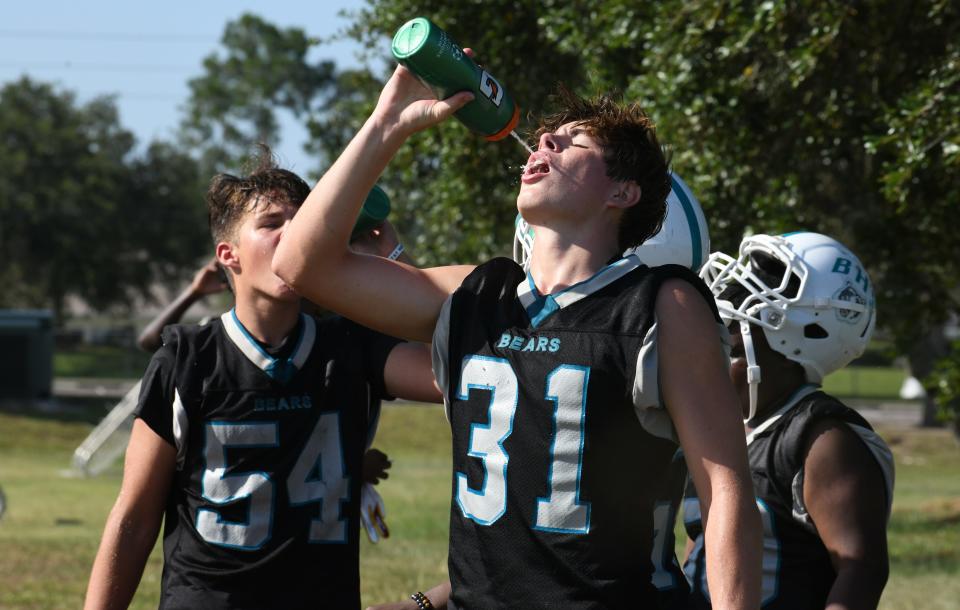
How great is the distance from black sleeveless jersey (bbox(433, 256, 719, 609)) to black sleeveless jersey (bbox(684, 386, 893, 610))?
2.17ft

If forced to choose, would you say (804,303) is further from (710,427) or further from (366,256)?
(366,256)

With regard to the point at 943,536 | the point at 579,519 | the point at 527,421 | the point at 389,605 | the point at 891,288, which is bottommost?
the point at 943,536

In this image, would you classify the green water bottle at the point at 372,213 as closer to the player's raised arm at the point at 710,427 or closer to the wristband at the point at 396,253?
the wristband at the point at 396,253

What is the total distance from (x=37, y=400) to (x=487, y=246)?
25.3 m

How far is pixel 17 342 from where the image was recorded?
34.2 meters

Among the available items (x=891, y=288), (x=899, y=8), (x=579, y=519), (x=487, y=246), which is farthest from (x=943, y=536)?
(x=579, y=519)

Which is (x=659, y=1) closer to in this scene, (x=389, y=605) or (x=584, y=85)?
(x=584, y=85)

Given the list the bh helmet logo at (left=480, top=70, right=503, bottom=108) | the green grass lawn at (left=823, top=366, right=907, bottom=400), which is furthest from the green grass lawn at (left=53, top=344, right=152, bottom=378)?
the bh helmet logo at (left=480, top=70, right=503, bottom=108)

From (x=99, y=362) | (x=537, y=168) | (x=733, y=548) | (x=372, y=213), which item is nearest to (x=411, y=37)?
(x=537, y=168)

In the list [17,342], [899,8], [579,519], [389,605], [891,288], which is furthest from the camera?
[17,342]

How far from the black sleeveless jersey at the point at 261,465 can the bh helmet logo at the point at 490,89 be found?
1037 millimetres

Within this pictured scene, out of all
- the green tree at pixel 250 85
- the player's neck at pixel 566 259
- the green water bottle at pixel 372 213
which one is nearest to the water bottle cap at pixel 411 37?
the player's neck at pixel 566 259

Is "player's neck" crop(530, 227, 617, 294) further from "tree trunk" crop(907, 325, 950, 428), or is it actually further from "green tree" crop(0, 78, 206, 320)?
"green tree" crop(0, 78, 206, 320)

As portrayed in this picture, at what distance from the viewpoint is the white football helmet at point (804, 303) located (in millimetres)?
3943
